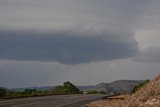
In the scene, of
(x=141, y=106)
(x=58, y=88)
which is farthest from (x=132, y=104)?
(x=58, y=88)

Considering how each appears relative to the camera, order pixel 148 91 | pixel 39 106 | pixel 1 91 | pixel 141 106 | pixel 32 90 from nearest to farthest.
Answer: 1. pixel 141 106
2. pixel 148 91
3. pixel 39 106
4. pixel 1 91
5. pixel 32 90

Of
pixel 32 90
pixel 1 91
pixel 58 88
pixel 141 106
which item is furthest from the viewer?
pixel 58 88

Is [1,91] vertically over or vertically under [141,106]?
over

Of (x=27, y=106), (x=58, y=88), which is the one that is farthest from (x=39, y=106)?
(x=58, y=88)

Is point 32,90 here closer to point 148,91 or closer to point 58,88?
point 58,88

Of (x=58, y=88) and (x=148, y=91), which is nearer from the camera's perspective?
(x=148, y=91)

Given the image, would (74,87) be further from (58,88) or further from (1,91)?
(1,91)

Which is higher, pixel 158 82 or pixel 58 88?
pixel 58 88

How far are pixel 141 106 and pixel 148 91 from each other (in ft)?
8.27

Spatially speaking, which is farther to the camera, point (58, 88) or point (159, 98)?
point (58, 88)

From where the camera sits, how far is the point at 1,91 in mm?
94938

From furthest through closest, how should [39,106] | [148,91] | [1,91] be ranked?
1. [1,91]
2. [39,106]
3. [148,91]

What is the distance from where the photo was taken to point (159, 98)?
29.1 meters

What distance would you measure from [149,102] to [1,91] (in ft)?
226
